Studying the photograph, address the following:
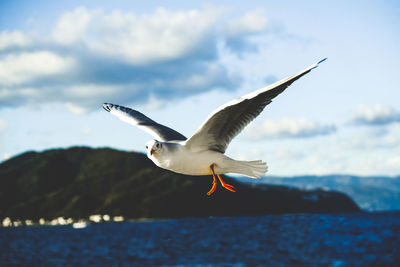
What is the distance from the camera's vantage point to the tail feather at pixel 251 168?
1139 centimetres

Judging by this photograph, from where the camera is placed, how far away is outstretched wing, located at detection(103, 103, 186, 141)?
543 inches

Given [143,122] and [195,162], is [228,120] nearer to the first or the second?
[195,162]

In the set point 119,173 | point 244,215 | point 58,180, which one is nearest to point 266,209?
point 244,215

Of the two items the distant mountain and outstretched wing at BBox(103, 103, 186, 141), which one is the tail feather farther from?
the distant mountain

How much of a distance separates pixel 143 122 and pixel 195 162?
4.81 m

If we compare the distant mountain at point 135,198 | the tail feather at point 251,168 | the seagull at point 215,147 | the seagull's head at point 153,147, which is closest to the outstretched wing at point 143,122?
the seagull at point 215,147

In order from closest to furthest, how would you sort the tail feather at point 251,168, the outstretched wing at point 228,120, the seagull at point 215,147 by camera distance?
the outstretched wing at point 228,120, the seagull at point 215,147, the tail feather at point 251,168

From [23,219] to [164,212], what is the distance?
57.3 meters

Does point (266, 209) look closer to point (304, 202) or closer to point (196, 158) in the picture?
point (304, 202)

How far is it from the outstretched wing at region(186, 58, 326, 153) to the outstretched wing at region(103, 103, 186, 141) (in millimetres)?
2435

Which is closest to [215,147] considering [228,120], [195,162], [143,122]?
[195,162]

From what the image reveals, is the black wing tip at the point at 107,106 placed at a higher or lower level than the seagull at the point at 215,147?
higher

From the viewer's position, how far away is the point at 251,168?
38.0 ft

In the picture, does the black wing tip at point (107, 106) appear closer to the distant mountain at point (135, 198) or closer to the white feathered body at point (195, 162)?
the white feathered body at point (195, 162)
